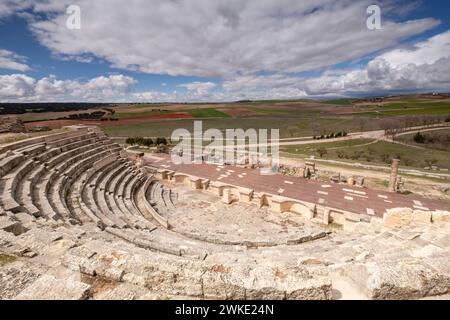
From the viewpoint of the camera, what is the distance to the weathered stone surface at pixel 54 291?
9.36 ft

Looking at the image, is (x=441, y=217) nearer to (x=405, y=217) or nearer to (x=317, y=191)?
(x=405, y=217)

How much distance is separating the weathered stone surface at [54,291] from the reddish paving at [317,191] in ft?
41.5

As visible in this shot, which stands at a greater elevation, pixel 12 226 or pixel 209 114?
pixel 209 114

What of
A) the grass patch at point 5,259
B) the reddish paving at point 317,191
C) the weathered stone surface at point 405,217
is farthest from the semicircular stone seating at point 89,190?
the weathered stone surface at point 405,217

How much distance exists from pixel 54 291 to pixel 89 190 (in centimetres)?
994

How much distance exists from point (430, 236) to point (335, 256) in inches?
108

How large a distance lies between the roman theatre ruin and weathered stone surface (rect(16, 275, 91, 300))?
0.05 feet

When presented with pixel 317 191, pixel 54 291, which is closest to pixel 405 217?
pixel 317 191

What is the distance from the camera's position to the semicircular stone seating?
739 cm

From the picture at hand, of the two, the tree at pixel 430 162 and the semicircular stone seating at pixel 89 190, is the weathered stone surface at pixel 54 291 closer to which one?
the semicircular stone seating at pixel 89 190

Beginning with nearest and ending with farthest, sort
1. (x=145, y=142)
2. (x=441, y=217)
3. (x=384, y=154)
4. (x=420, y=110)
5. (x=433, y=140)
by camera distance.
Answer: (x=441, y=217), (x=384, y=154), (x=145, y=142), (x=433, y=140), (x=420, y=110)

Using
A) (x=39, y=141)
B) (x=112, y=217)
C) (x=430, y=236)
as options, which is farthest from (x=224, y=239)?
(x=39, y=141)

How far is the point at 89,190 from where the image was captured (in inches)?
460

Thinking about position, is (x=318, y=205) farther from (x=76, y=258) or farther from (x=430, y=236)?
(x=76, y=258)
